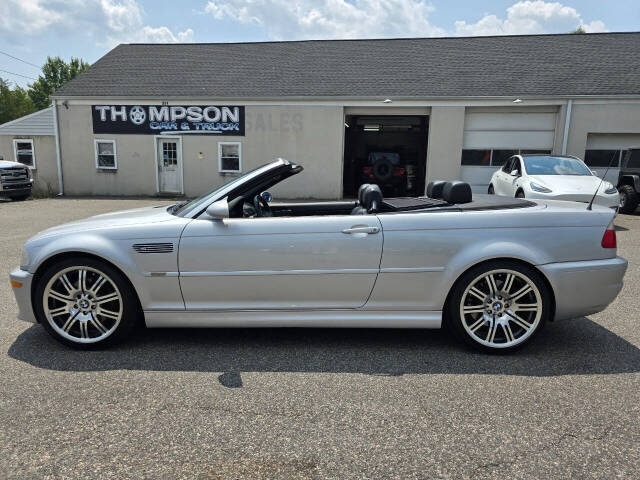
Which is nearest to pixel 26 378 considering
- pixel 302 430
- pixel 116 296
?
pixel 116 296

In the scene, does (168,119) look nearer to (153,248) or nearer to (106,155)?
(106,155)

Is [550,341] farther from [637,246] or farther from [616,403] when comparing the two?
[637,246]

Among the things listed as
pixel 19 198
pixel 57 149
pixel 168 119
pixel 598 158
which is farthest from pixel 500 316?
pixel 57 149

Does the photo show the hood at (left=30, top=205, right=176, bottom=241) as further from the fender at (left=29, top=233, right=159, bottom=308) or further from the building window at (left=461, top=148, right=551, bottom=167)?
the building window at (left=461, top=148, right=551, bottom=167)

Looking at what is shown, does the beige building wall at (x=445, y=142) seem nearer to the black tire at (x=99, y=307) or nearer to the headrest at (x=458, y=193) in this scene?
the headrest at (x=458, y=193)

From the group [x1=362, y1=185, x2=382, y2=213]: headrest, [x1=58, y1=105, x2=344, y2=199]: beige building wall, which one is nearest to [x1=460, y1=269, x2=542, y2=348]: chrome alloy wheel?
[x1=362, y1=185, x2=382, y2=213]: headrest

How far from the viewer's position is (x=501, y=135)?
1559 centimetres

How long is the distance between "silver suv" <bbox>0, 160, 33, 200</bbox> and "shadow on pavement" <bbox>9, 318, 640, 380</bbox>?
13952 mm

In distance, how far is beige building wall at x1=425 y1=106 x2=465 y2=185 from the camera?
15547 mm

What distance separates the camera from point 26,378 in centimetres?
292

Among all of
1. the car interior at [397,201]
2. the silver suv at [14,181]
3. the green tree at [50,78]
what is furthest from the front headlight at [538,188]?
the green tree at [50,78]

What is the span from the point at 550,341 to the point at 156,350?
125 inches

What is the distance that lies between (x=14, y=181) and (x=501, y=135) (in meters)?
17.1

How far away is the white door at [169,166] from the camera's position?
17.1 meters
